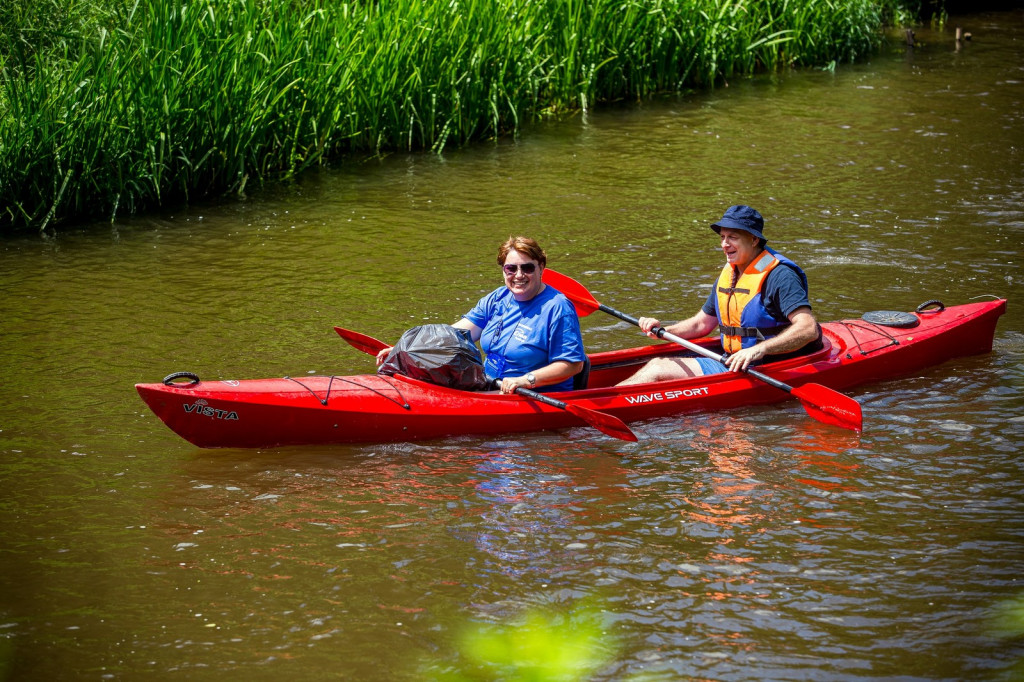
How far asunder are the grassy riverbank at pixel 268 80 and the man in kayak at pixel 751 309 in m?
4.82

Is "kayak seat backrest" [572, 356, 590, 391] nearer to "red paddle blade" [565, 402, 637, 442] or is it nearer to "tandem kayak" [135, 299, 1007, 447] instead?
"tandem kayak" [135, 299, 1007, 447]

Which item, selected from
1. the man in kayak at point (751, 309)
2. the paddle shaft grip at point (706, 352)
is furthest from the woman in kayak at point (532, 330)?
the paddle shaft grip at point (706, 352)

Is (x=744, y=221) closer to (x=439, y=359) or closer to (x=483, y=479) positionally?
(x=439, y=359)

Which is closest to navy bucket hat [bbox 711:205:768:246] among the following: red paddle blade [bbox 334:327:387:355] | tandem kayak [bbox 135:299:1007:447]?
tandem kayak [bbox 135:299:1007:447]

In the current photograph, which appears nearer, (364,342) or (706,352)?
(706,352)

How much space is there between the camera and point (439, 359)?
5.61 meters

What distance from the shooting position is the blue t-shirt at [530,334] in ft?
18.5

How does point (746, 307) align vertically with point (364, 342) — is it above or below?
above

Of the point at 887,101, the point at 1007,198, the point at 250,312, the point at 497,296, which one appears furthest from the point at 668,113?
the point at 497,296

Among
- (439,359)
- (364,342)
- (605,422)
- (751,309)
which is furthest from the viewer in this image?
(364,342)

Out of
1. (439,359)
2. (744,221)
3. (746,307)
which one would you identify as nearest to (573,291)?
(746,307)

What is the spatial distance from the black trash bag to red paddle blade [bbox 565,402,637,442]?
51 cm

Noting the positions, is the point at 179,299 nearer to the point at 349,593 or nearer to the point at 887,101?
the point at 349,593

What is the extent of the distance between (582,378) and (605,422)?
392 mm
